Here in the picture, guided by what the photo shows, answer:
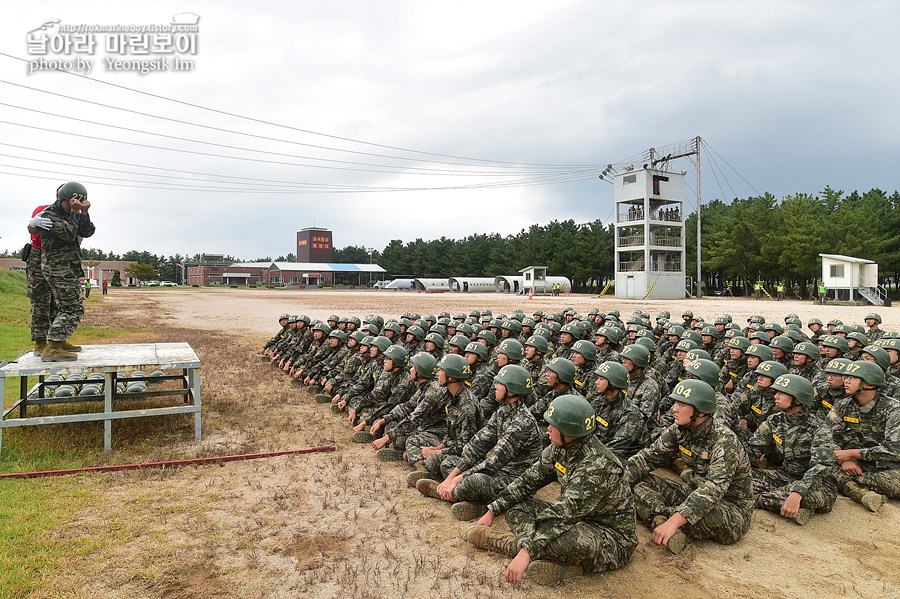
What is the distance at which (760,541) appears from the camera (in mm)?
5895

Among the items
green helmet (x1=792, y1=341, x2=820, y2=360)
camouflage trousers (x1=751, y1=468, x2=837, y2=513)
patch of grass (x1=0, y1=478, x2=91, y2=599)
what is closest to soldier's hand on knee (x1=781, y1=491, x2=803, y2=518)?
camouflage trousers (x1=751, y1=468, x2=837, y2=513)

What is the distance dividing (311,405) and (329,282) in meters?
103

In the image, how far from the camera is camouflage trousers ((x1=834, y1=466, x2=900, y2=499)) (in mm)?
6875

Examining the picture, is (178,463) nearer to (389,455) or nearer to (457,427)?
(389,455)

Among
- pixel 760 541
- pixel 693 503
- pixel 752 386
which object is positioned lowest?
pixel 760 541

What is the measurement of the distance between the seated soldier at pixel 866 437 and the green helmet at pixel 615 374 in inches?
109

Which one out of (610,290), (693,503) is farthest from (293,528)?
(610,290)

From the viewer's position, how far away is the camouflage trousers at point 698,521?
5664 mm

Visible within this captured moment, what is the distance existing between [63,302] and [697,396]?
30.4ft

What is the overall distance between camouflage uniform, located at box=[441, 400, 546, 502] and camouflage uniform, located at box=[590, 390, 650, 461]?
3.54 ft

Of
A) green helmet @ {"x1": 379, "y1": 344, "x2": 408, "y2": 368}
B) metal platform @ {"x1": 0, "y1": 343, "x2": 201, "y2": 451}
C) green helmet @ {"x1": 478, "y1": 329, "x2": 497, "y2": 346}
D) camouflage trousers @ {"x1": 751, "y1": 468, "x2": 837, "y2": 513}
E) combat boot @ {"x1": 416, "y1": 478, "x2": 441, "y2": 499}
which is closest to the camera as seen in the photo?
camouflage trousers @ {"x1": 751, "y1": 468, "x2": 837, "y2": 513}

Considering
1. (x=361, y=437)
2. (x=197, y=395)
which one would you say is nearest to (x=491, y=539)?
(x=361, y=437)

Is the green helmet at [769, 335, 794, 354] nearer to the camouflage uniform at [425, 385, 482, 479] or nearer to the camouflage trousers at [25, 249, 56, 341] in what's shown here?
the camouflage uniform at [425, 385, 482, 479]

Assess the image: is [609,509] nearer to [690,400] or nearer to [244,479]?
[690,400]
